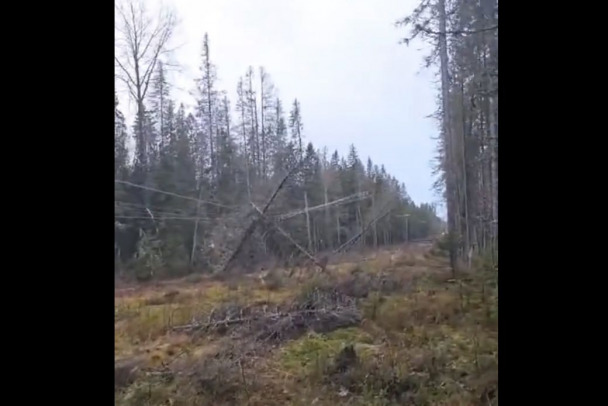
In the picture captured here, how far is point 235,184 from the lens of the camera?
4.75 feet

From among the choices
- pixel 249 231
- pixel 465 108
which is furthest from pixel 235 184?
pixel 465 108

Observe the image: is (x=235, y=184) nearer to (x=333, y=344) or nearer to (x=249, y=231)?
(x=249, y=231)

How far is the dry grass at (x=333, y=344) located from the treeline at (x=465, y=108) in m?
0.12

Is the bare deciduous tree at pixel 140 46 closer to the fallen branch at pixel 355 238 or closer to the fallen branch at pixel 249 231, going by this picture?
the fallen branch at pixel 249 231

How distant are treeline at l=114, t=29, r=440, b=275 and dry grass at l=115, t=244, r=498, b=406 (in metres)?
0.07

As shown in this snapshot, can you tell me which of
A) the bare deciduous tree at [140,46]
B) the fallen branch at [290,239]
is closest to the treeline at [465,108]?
the fallen branch at [290,239]

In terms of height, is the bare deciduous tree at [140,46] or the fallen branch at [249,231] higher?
the bare deciduous tree at [140,46]

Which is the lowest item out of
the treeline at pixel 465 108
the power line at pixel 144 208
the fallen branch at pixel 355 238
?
the fallen branch at pixel 355 238

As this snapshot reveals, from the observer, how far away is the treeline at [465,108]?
4.72 ft

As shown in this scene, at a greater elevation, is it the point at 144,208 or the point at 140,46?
the point at 140,46

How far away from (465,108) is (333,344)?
2.20 ft
